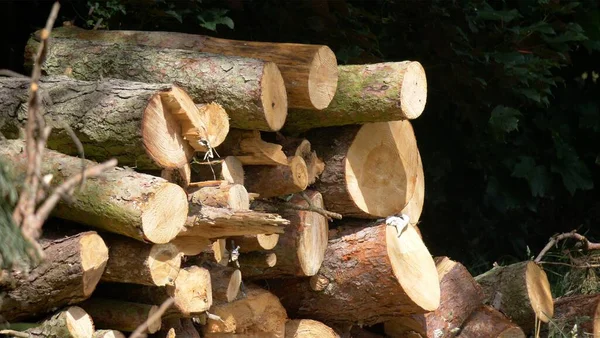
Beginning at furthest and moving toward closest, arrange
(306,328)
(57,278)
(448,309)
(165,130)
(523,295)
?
(523,295) → (448,309) → (306,328) → (165,130) → (57,278)

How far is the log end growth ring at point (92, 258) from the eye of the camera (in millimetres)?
3242

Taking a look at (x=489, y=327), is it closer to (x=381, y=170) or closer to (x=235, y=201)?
(x=381, y=170)

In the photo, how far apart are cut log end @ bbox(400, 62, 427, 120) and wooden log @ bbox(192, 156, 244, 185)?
0.74 m

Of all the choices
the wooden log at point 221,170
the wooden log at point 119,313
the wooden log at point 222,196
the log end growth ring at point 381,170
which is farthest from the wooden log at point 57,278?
the log end growth ring at point 381,170

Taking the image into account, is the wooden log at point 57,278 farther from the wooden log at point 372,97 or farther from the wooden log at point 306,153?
the wooden log at point 372,97

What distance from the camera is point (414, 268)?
14.5ft

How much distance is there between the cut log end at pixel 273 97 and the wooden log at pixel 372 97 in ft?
1.19

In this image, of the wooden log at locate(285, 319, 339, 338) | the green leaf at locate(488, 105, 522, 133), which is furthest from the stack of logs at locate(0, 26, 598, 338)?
the green leaf at locate(488, 105, 522, 133)

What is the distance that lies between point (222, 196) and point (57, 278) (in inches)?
29.0

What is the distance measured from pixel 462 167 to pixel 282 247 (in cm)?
278

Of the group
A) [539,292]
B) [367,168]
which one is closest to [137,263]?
[367,168]

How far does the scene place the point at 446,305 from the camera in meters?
4.84

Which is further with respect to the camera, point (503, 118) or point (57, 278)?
point (503, 118)

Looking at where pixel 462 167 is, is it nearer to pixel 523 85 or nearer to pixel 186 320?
pixel 523 85
